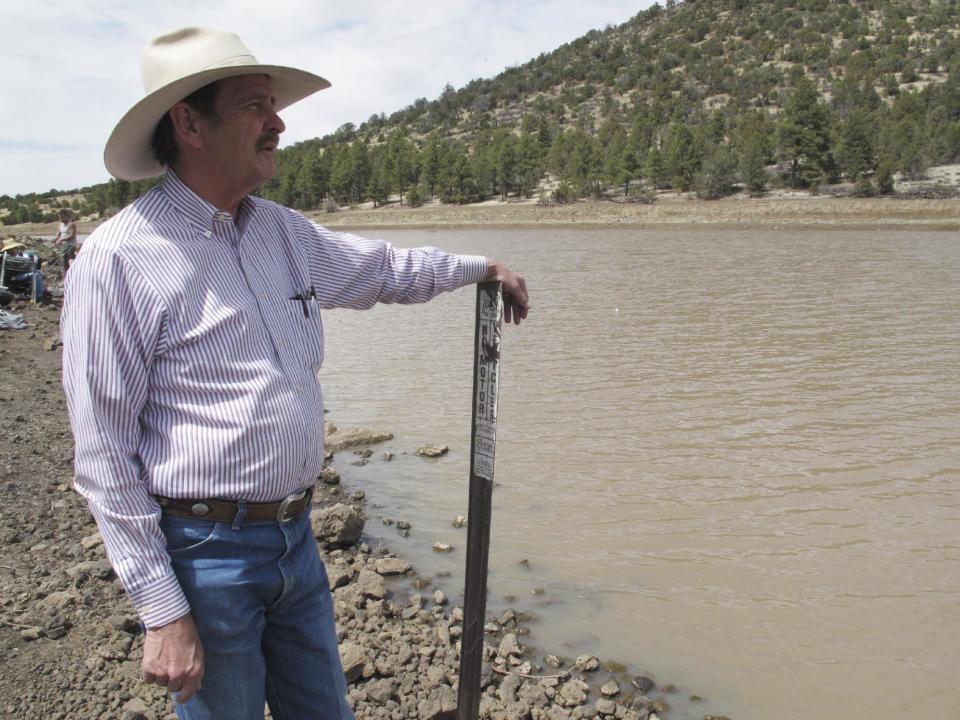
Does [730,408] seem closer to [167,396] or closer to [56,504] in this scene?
[56,504]

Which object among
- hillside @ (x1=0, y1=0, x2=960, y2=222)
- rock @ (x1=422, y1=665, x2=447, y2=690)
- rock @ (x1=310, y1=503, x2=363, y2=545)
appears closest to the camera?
rock @ (x1=422, y1=665, x2=447, y2=690)

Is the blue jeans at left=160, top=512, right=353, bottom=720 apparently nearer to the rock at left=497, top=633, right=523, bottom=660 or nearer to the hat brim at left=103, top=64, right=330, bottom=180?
the hat brim at left=103, top=64, right=330, bottom=180

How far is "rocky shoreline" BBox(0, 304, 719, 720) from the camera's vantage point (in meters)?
3.64

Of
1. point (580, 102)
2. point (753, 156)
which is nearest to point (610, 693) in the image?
point (753, 156)

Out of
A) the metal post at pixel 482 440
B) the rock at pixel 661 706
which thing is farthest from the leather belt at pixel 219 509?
the rock at pixel 661 706

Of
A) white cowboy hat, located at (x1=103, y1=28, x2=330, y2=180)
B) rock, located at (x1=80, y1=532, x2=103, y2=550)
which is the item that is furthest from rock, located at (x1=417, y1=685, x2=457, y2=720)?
white cowboy hat, located at (x1=103, y1=28, x2=330, y2=180)

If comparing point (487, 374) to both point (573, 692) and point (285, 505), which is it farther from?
point (573, 692)

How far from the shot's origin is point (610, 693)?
14.1 feet

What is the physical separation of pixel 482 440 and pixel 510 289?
0.53 metres

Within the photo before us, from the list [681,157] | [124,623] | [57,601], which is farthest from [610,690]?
[681,157]

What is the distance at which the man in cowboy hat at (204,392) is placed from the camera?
1.81m

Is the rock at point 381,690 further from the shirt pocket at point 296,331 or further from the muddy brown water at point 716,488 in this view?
the shirt pocket at point 296,331

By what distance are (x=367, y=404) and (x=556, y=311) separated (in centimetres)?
813

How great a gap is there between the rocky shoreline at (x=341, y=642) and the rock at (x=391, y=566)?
0.01m
